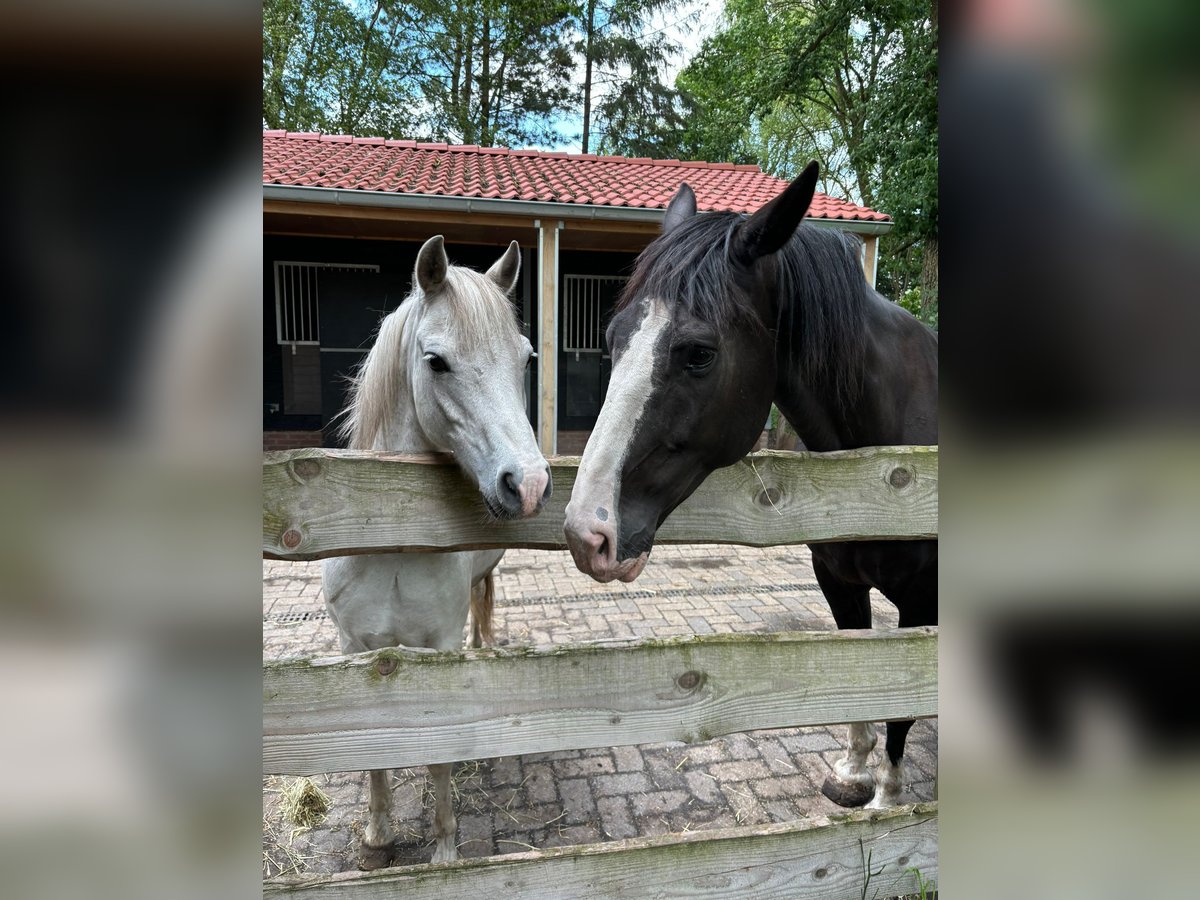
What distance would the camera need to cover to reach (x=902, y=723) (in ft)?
7.94

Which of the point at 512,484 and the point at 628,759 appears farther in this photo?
the point at 628,759

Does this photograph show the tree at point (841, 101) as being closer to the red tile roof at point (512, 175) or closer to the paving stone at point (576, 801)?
the red tile roof at point (512, 175)

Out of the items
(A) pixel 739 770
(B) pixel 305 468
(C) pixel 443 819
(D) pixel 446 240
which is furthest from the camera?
(D) pixel 446 240

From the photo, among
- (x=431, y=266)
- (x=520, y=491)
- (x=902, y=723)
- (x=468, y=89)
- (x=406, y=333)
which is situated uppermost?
(x=468, y=89)

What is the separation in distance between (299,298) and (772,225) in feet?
27.1

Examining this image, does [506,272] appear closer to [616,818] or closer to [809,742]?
[616,818]

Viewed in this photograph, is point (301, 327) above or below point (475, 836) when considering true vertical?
above

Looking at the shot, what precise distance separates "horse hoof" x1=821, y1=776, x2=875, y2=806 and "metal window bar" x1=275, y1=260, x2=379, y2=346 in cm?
792

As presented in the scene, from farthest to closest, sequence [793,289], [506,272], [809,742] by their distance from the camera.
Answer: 1. [809,742]
2. [506,272]
3. [793,289]

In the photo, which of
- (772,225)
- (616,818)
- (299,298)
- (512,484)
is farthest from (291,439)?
(772,225)

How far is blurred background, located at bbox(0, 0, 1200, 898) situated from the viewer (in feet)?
1.00

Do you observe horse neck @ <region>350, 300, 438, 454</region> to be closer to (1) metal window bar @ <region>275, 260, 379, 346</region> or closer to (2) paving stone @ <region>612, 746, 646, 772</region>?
(2) paving stone @ <region>612, 746, 646, 772</region>
